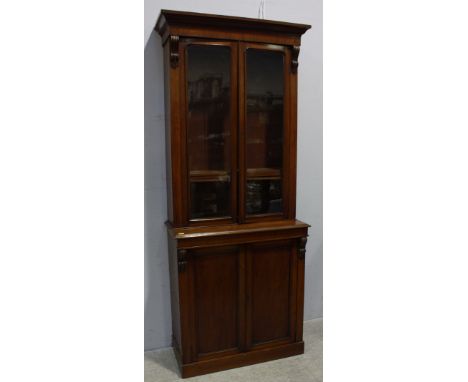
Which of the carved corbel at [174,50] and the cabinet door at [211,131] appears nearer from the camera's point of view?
the carved corbel at [174,50]

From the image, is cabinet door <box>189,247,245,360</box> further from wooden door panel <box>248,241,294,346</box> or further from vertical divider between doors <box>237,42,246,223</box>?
vertical divider between doors <box>237,42,246,223</box>

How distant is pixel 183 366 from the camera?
198 cm

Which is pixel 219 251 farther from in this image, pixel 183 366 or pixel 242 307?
pixel 183 366

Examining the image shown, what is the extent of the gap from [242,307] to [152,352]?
68 cm

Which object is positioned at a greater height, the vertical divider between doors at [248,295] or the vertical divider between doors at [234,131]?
the vertical divider between doors at [234,131]

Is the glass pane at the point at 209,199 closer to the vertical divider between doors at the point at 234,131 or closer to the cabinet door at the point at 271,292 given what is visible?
the vertical divider between doors at the point at 234,131

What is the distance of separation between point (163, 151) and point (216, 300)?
0.91 m

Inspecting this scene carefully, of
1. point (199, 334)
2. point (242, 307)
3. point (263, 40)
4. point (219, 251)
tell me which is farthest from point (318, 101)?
point (199, 334)

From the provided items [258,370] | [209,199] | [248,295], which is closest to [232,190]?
[209,199]

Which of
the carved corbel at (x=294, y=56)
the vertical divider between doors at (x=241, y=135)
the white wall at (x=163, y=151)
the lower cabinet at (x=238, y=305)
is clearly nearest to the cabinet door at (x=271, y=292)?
the lower cabinet at (x=238, y=305)

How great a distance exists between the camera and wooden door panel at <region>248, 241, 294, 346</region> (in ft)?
6.81

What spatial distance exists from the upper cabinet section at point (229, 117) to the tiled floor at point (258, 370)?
2.78 ft

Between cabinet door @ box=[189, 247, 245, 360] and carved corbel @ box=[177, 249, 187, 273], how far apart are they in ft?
0.13

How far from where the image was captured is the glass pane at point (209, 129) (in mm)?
1926
